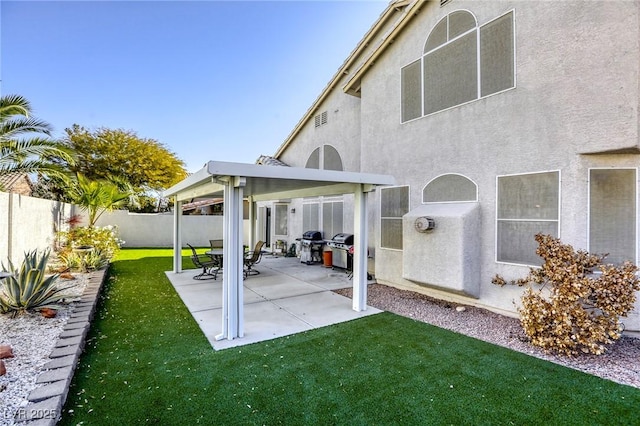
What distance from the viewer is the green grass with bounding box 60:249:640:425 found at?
3.45 m

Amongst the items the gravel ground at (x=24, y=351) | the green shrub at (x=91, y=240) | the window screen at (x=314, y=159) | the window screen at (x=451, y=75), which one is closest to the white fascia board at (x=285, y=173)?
the window screen at (x=451, y=75)

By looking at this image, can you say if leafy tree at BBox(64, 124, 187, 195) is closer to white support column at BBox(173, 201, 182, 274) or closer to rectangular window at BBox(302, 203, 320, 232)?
white support column at BBox(173, 201, 182, 274)

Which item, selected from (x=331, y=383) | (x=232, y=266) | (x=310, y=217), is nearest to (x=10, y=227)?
(x=232, y=266)

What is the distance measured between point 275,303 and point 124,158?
82.6 feet

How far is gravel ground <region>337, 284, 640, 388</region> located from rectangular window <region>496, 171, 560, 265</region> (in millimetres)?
1436

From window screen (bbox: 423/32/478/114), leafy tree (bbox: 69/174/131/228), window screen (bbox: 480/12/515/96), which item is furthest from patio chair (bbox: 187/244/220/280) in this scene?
window screen (bbox: 480/12/515/96)

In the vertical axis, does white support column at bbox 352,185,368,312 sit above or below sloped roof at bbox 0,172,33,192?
below

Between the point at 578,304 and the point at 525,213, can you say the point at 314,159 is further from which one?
the point at 578,304

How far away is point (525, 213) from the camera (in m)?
6.52

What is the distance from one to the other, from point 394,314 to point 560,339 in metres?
2.99

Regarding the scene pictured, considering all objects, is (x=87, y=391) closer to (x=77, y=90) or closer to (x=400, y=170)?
(x=400, y=170)

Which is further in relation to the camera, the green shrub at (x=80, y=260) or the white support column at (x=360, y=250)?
the green shrub at (x=80, y=260)

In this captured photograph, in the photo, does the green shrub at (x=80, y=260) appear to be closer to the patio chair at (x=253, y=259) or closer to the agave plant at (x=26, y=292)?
the agave plant at (x=26, y=292)

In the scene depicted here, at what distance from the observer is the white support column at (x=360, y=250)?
708 cm
